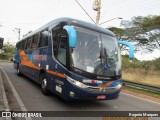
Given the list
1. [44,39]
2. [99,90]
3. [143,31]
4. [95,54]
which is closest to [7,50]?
[143,31]

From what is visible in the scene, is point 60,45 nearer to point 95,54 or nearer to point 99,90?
point 95,54

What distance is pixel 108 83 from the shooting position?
26.8ft

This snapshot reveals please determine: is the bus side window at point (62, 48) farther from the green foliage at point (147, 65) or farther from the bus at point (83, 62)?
the green foliage at point (147, 65)

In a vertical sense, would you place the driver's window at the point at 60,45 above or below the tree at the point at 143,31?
below

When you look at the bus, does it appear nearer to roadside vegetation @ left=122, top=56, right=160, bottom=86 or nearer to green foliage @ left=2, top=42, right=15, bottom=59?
roadside vegetation @ left=122, top=56, right=160, bottom=86

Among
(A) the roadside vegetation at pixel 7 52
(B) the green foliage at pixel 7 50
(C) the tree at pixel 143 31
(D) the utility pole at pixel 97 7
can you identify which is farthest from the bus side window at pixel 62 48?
(B) the green foliage at pixel 7 50

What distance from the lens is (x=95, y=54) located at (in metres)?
8.17

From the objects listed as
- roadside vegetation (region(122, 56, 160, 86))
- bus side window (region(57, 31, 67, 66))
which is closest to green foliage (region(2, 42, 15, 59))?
roadside vegetation (region(122, 56, 160, 86))

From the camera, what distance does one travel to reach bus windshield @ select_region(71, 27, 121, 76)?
310 inches

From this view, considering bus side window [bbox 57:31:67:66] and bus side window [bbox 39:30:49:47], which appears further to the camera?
bus side window [bbox 39:30:49:47]

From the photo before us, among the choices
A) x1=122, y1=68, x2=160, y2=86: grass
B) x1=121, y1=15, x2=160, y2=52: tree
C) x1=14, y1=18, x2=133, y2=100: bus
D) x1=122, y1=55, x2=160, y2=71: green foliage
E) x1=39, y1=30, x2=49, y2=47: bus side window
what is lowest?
x1=122, y1=68, x2=160, y2=86: grass

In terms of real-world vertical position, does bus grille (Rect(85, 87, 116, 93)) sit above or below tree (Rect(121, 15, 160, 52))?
below

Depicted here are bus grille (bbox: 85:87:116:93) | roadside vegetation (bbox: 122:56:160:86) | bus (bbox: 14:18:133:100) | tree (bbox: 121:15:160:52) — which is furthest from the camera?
tree (bbox: 121:15:160:52)

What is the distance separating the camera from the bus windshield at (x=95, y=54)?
25.8ft
